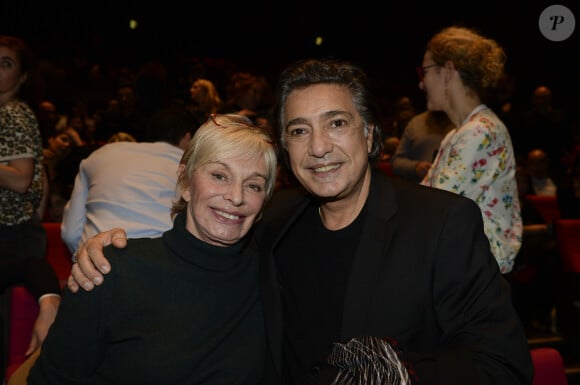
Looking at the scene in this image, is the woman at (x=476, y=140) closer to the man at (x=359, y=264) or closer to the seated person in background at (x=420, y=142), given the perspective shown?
the man at (x=359, y=264)

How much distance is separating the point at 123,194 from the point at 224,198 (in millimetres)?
1186

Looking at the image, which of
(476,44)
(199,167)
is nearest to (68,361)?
Answer: (199,167)

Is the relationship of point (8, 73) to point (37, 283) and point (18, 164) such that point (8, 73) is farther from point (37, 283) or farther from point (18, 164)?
point (37, 283)

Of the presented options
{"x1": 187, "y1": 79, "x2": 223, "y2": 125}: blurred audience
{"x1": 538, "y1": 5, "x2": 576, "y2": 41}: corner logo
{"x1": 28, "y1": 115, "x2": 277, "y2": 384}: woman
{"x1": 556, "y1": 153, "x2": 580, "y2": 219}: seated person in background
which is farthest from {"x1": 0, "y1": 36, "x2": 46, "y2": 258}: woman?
{"x1": 538, "y1": 5, "x2": 576, "y2": 41}: corner logo

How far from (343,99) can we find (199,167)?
0.52 m

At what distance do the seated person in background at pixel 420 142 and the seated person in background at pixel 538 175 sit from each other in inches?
103

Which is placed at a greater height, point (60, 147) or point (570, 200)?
point (60, 147)

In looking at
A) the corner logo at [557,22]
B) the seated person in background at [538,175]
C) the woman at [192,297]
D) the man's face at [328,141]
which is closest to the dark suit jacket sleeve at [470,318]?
the man's face at [328,141]

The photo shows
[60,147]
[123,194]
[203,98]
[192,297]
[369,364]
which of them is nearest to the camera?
[369,364]

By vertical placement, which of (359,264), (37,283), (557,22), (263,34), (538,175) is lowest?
(538,175)

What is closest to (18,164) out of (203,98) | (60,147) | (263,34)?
(203,98)

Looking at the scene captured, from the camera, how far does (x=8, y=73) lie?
3.26m

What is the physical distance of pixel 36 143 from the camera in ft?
10.5

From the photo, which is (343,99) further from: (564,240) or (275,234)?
(564,240)
